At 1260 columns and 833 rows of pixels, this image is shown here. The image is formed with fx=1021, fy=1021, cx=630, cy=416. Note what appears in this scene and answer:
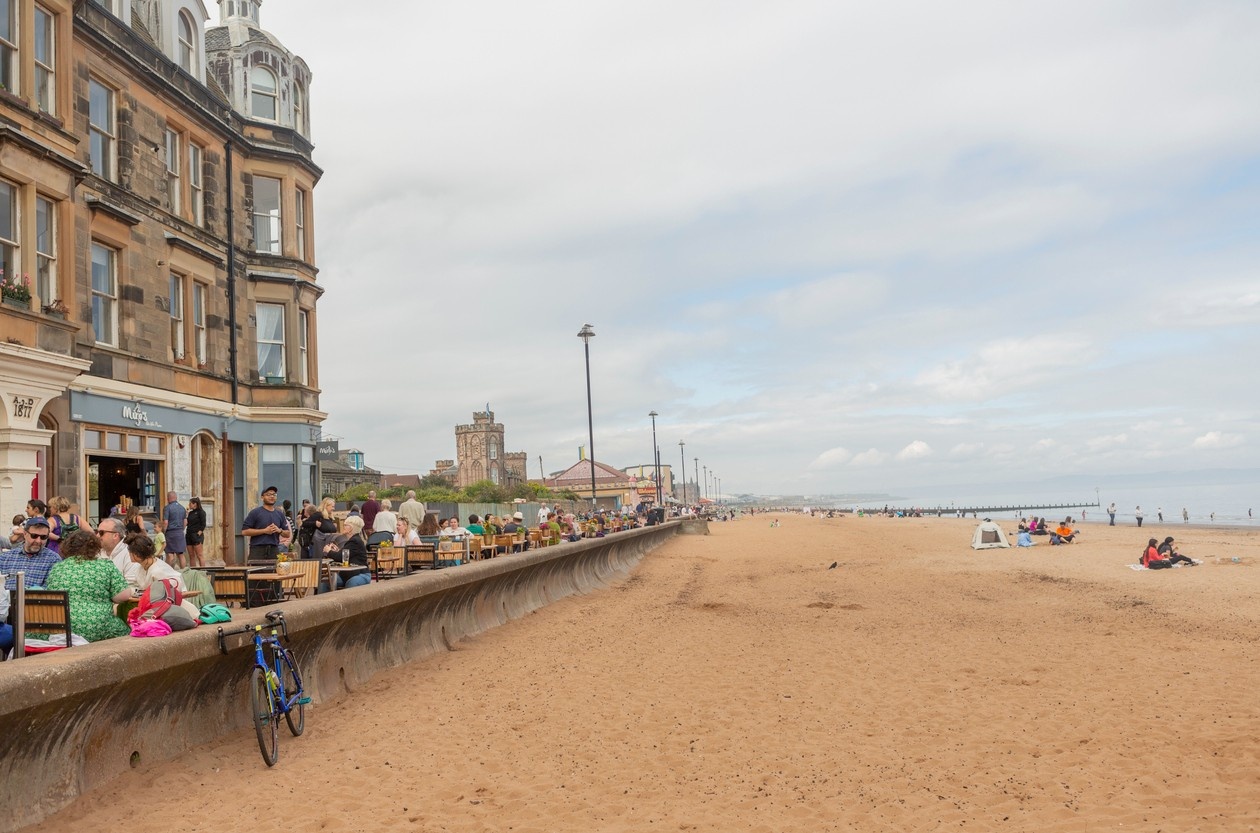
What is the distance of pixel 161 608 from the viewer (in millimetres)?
7352

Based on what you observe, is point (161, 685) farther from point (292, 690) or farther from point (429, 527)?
point (429, 527)

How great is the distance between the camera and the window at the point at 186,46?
22.6 metres

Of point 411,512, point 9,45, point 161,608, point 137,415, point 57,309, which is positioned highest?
point 9,45

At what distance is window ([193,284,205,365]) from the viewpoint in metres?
22.7

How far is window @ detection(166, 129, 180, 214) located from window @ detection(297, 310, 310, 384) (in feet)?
15.4

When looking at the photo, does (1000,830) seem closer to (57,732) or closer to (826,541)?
(57,732)

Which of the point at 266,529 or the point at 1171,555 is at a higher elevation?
the point at 266,529

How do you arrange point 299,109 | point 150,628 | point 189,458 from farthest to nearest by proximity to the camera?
point 299,109
point 189,458
point 150,628

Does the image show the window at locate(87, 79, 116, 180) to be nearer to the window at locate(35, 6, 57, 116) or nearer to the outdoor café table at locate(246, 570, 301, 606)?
the window at locate(35, 6, 57, 116)

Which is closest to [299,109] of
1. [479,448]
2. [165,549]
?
[165,549]

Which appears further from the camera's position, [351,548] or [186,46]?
[186,46]

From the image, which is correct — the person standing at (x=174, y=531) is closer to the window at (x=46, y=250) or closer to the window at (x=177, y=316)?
the window at (x=46, y=250)

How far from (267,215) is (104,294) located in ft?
23.2

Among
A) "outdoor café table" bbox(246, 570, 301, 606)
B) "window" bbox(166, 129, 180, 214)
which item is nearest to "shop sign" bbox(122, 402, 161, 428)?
"window" bbox(166, 129, 180, 214)
